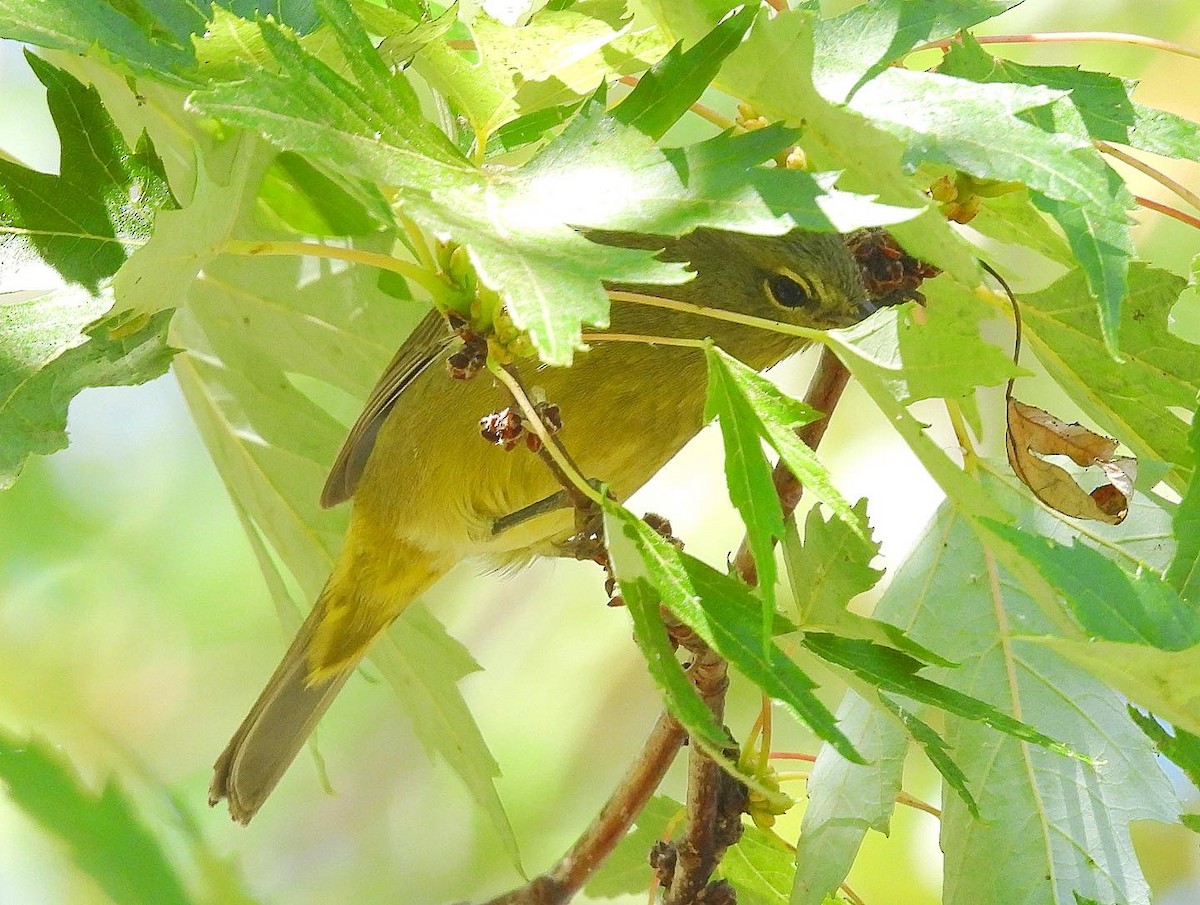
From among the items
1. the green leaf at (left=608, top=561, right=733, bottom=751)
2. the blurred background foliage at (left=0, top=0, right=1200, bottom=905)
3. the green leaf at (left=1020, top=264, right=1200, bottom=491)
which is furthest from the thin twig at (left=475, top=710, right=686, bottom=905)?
the blurred background foliage at (left=0, top=0, right=1200, bottom=905)

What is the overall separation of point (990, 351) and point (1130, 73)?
2.89 meters

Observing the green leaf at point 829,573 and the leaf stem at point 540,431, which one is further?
the green leaf at point 829,573

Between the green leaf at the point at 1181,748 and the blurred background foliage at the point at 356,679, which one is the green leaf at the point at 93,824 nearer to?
the blurred background foliage at the point at 356,679

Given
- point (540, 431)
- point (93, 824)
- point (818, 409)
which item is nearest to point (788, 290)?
point (818, 409)

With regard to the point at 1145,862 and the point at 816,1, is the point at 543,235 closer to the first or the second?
the point at 816,1

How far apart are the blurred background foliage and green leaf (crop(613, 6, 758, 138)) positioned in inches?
106

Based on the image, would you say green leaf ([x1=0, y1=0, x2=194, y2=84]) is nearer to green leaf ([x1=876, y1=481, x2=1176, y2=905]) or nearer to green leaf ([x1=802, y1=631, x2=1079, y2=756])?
green leaf ([x1=802, y1=631, x2=1079, y2=756])

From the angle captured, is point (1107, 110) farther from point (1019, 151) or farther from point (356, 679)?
point (356, 679)

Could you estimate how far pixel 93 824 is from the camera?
9.91 ft

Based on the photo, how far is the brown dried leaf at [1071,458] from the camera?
1587mm

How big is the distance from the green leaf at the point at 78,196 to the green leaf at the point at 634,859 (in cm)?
132

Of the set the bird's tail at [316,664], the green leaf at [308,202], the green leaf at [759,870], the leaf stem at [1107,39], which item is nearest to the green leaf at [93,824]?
the bird's tail at [316,664]

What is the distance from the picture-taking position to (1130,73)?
12.3 ft

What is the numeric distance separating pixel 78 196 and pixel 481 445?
1.20 metres
